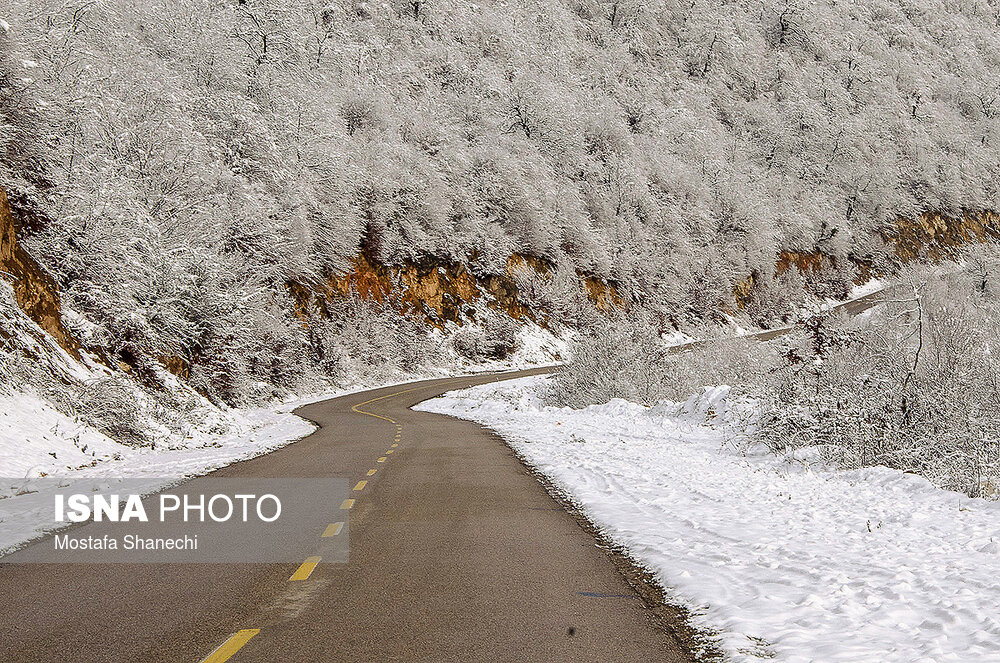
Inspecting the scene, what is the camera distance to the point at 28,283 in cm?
1830

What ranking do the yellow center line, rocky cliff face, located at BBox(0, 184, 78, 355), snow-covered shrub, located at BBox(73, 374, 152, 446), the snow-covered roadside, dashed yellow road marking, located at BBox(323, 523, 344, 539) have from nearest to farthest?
the yellow center line
the snow-covered roadside
dashed yellow road marking, located at BBox(323, 523, 344, 539)
snow-covered shrub, located at BBox(73, 374, 152, 446)
rocky cliff face, located at BBox(0, 184, 78, 355)

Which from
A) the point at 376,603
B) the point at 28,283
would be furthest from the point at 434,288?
the point at 376,603

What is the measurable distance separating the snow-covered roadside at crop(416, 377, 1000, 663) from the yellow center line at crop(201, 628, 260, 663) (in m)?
3.16

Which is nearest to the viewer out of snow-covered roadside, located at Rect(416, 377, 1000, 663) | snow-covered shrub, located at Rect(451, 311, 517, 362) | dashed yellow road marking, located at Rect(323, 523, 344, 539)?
snow-covered roadside, located at Rect(416, 377, 1000, 663)

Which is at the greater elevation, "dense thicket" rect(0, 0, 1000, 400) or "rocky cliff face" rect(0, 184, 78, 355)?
"dense thicket" rect(0, 0, 1000, 400)

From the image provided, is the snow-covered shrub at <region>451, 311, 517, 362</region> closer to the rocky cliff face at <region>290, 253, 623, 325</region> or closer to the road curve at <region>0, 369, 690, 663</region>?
the rocky cliff face at <region>290, 253, 623, 325</region>

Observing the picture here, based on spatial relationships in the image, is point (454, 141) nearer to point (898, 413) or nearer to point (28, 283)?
point (28, 283)

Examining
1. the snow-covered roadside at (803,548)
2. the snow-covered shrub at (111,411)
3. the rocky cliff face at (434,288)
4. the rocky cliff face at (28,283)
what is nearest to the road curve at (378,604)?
the snow-covered roadside at (803,548)

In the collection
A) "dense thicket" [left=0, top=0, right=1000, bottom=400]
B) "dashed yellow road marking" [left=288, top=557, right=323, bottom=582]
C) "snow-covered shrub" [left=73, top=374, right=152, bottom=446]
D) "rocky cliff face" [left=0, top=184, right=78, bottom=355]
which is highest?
"dense thicket" [left=0, top=0, right=1000, bottom=400]

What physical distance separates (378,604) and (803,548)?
4.28 m

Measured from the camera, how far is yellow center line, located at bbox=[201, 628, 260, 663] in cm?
449

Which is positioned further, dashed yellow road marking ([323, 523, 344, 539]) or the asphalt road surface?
dashed yellow road marking ([323, 523, 344, 539])

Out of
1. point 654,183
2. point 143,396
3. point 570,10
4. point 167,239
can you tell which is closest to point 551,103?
point 654,183

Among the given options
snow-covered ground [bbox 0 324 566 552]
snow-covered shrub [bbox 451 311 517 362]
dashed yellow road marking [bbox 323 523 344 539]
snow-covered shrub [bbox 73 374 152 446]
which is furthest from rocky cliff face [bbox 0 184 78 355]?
snow-covered shrub [bbox 451 311 517 362]
